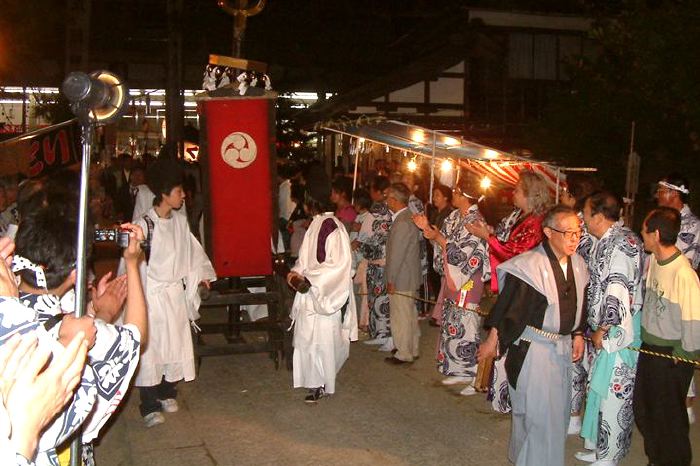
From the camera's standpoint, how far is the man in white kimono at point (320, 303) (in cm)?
660

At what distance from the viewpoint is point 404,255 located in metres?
7.99

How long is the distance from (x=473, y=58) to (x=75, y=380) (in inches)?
672

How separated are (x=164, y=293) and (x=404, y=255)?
286 cm

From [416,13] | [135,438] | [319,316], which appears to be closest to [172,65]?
[319,316]

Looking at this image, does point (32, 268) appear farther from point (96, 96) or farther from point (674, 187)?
point (674, 187)

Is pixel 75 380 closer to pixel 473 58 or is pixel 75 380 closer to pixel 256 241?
pixel 256 241

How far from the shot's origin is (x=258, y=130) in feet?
23.9

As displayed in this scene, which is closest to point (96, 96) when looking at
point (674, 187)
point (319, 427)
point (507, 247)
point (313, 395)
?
point (319, 427)

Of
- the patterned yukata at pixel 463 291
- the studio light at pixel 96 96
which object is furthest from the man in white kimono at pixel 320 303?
the studio light at pixel 96 96

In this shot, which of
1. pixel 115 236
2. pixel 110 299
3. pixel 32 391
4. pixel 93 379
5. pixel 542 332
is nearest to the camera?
pixel 32 391

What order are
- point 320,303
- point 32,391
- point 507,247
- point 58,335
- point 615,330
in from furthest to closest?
point 320,303
point 507,247
point 615,330
point 58,335
point 32,391

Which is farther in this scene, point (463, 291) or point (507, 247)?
point (463, 291)

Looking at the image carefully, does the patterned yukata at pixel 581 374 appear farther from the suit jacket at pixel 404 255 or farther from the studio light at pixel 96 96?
the studio light at pixel 96 96

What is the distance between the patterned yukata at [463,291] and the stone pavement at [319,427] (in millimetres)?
291
